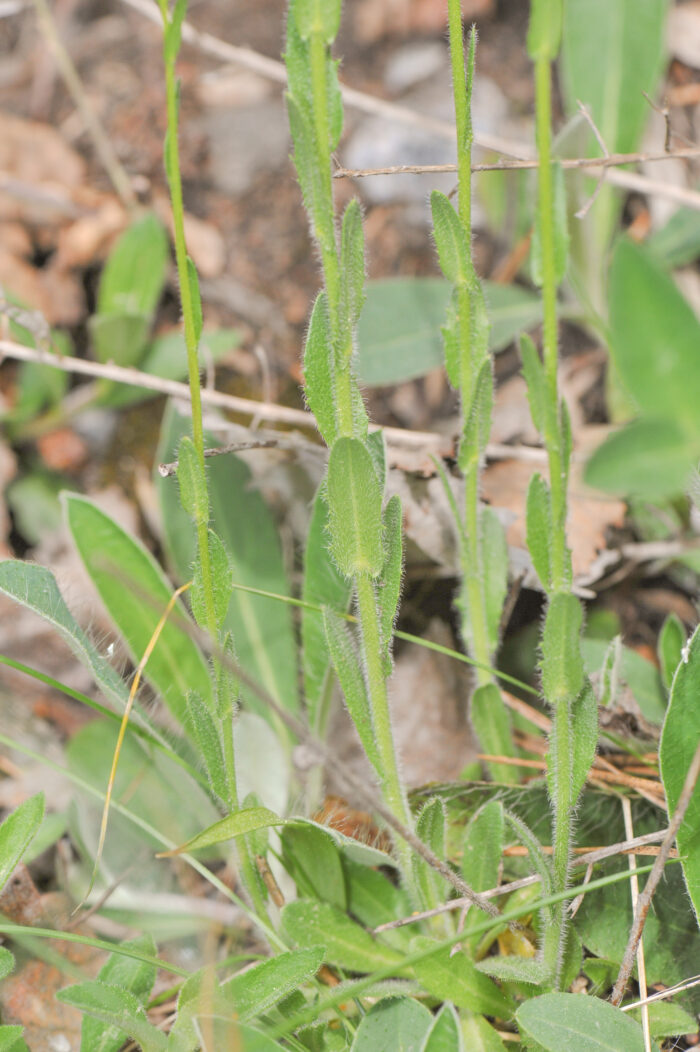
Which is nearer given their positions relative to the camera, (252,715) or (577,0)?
(252,715)

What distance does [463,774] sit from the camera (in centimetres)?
129

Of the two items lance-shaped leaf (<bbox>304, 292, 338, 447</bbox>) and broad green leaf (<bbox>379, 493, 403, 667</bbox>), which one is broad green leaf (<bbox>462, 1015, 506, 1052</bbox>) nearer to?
broad green leaf (<bbox>379, 493, 403, 667</bbox>)

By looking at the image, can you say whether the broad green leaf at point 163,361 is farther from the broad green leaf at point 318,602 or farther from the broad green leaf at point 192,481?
the broad green leaf at point 192,481

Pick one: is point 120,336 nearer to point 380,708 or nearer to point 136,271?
point 136,271

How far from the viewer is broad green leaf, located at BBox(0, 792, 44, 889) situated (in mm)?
968

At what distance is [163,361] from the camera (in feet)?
6.41

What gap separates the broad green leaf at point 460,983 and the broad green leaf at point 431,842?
0.28 feet

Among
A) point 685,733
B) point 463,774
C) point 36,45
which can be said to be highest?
point 36,45

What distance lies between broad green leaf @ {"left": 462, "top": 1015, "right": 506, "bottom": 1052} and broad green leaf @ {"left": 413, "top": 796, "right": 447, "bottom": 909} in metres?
0.12

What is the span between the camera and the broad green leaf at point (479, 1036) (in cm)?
97

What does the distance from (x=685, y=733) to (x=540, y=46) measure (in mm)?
671

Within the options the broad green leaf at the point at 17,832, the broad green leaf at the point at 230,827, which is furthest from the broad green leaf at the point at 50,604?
the broad green leaf at the point at 230,827

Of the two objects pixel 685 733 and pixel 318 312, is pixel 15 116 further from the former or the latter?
pixel 685 733

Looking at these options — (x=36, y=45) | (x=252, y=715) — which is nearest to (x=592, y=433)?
(x=252, y=715)
